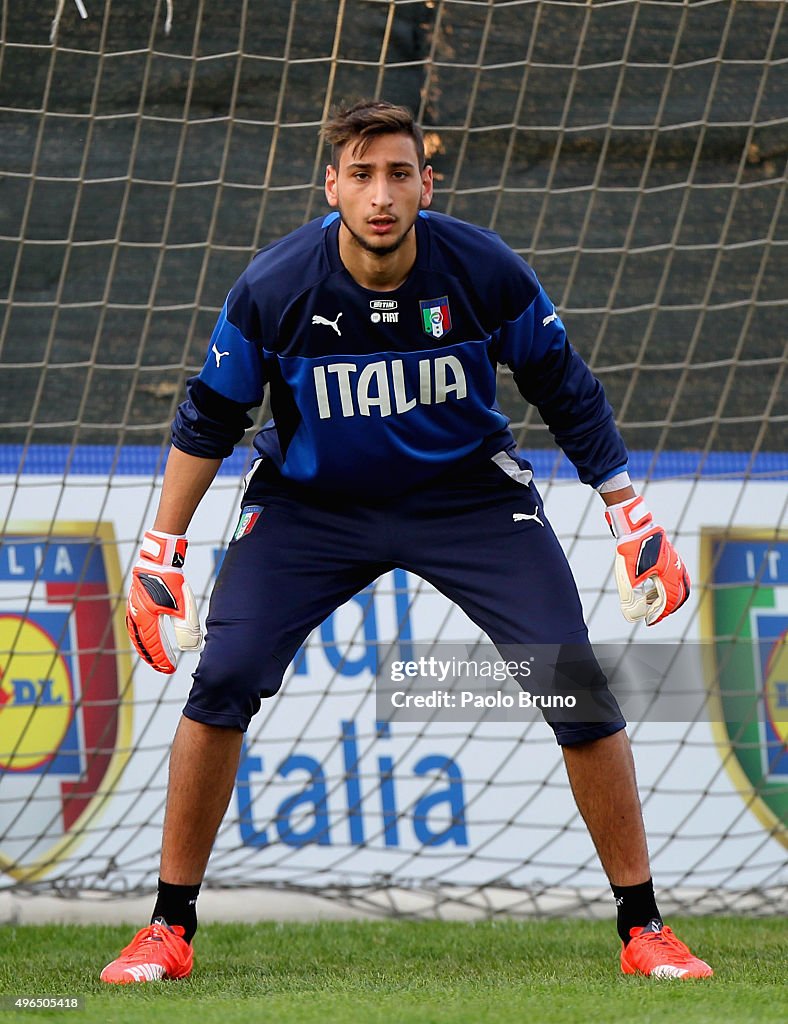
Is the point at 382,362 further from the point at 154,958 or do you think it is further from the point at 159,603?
the point at 154,958

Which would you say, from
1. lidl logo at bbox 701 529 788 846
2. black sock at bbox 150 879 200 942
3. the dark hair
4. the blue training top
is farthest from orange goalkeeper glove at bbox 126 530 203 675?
lidl logo at bbox 701 529 788 846

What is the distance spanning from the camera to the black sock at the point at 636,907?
251 centimetres

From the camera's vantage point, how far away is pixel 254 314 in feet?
8.13

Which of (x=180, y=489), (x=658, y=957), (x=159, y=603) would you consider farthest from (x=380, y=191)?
(x=658, y=957)

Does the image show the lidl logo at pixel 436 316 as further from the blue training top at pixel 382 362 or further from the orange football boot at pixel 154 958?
the orange football boot at pixel 154 958

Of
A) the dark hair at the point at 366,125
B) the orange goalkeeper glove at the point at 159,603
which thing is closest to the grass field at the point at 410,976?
the orange goalkeeper glove at the point at 159,603

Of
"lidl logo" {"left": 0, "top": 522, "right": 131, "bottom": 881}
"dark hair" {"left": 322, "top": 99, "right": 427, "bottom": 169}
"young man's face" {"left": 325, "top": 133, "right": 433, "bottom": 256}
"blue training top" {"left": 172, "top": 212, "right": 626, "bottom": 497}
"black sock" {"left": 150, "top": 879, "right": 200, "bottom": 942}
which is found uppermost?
"dark hair" {"left": 322, "top": 99, "right": 427, "bottom": 169}

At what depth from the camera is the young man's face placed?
7.87 ft

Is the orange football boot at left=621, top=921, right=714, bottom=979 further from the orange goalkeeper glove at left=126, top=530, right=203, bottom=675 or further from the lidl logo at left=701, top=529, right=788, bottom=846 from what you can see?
the lidl logo at left=701, top=529, right=788, bottom=846

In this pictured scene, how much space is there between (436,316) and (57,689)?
1753mm

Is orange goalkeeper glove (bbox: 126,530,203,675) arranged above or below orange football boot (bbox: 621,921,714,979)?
above

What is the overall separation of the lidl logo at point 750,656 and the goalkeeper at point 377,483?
49.1 inches

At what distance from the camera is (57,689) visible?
367cm

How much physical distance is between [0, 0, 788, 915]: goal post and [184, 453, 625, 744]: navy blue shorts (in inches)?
45.3
